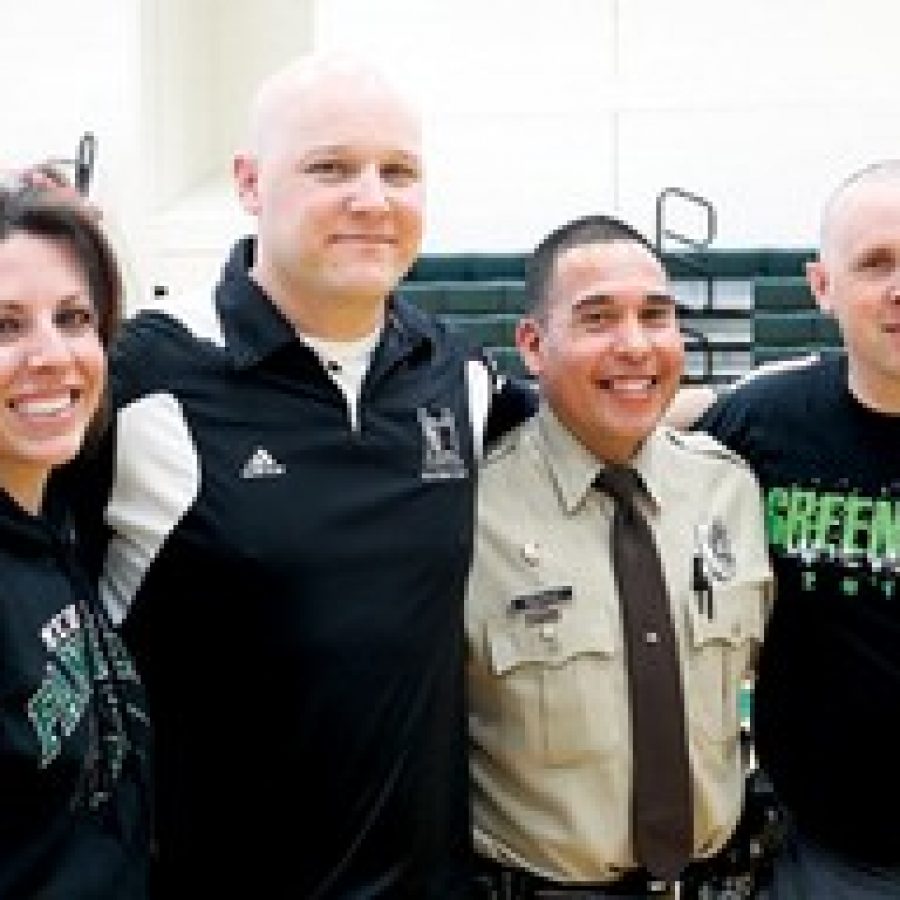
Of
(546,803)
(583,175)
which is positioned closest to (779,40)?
(583,175)

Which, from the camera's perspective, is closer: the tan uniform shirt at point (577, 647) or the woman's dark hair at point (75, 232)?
the woman's dark hair at point (75, 232)

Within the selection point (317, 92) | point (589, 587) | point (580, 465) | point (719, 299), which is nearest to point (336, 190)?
point (317, 92)

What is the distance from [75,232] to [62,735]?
1.84ft

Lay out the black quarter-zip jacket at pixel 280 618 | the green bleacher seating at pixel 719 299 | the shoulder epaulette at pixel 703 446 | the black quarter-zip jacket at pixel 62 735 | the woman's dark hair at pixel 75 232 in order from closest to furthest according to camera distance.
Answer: the black quarter-zip jacket at pixel 62 735 < the woman's dark hair at pixel 75 232 < the black quarter-zip jacket at pixel 280 618 < the shoulder epaulette at pixel 703 446 < the green bleacher seating at pixel 719 299

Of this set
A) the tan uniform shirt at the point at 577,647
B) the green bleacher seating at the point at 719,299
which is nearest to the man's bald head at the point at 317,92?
the tan uniform shirt at the point at 577,647

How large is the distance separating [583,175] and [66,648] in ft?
20.3

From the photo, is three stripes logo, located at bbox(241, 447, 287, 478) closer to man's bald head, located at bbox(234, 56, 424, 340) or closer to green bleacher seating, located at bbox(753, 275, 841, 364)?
man's bald head, located at bbox(234, 56, 424, 340)

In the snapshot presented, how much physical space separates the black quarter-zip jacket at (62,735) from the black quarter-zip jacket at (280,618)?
19 centimetres

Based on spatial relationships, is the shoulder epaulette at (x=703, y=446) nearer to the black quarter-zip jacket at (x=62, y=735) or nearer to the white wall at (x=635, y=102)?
the black quarter-zip jacket at (x=62, y=735)

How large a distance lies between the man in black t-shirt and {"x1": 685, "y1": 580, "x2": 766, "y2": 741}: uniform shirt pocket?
0.35 feet

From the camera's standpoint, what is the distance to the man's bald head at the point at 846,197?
2.15 metres

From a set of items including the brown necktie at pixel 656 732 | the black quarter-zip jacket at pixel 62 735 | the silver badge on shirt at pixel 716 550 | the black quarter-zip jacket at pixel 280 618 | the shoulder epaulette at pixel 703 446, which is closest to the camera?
the black quarter-zip jacket at pixel 62 735

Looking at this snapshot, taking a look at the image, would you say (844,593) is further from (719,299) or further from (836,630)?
(719,299)

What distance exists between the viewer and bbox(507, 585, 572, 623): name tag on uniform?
6.35ft
